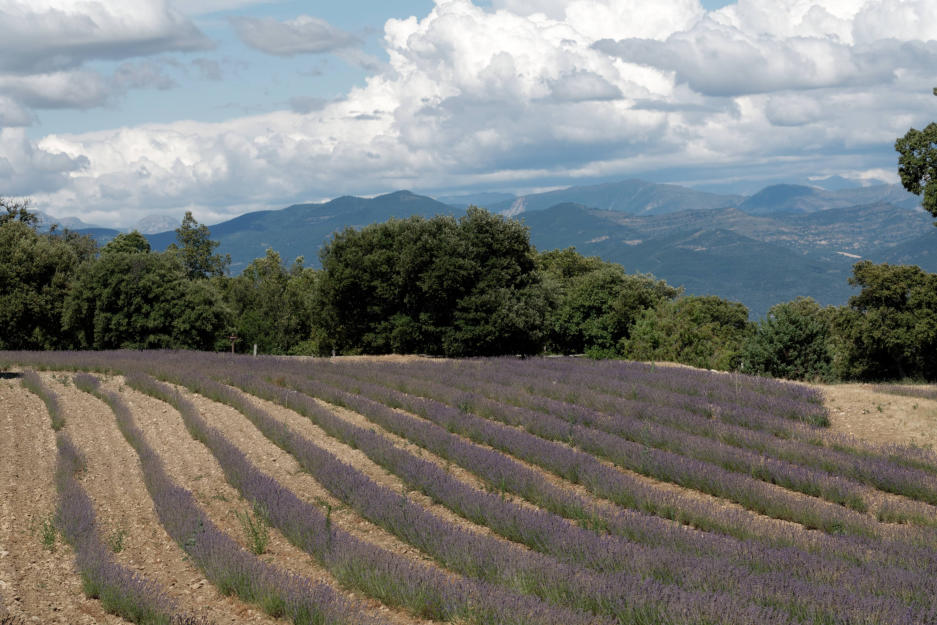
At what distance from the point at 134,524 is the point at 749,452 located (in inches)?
367

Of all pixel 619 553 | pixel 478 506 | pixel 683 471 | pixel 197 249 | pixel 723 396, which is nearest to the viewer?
pixel 619 553

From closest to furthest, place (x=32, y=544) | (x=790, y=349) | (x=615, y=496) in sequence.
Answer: (x=32, y=544) < (x=615, y=496) < (x=790, y=349)

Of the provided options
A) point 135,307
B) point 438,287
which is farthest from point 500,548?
point 135,307

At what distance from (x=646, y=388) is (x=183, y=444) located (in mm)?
10840

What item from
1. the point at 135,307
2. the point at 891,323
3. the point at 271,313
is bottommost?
the point at 891,323

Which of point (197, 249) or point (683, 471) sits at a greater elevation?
point (197, 249)

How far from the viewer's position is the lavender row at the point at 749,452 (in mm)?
10117

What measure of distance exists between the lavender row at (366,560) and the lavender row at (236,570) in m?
0.46

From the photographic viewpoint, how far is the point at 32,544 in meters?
8.56

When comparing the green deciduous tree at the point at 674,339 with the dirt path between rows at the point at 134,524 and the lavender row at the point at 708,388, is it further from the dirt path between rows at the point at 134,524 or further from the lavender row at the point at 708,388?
the dirt path between rows at the point at 134,524

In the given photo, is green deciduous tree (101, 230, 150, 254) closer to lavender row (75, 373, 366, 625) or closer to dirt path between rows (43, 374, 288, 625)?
dirt path between rows (43, 374, 288, 625)

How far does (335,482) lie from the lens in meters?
10.4

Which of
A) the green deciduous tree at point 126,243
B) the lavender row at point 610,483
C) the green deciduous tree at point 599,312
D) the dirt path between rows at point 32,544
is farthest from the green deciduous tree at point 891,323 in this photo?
the green deciduous tree at point 126,243

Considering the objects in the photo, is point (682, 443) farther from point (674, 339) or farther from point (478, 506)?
point (674, 339)
